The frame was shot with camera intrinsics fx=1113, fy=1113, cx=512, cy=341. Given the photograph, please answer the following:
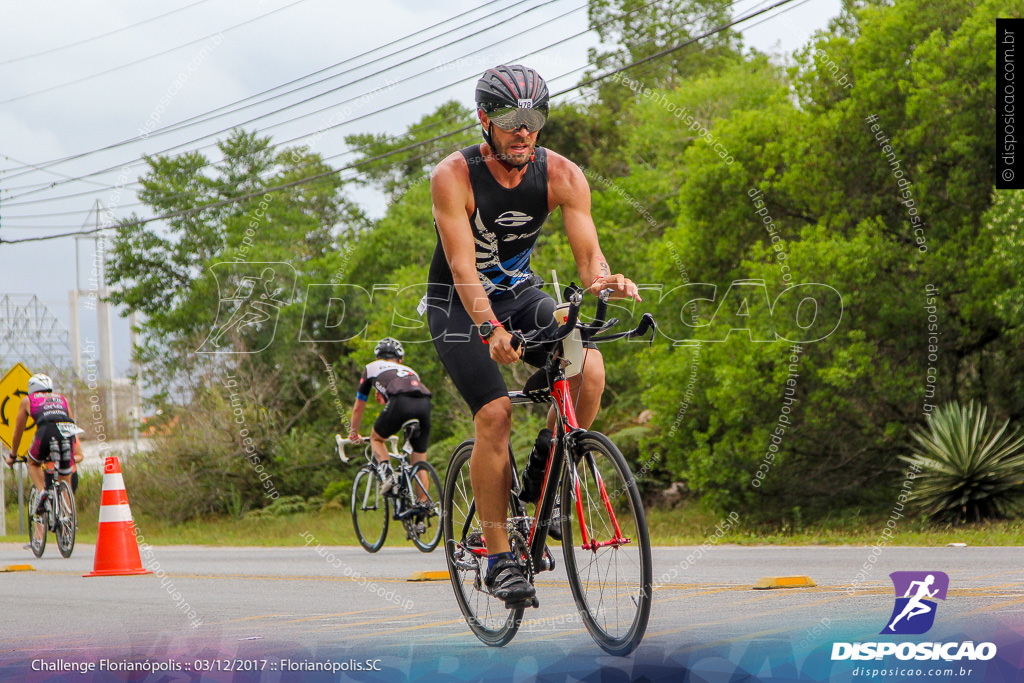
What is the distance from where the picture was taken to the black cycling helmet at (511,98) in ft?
15.1

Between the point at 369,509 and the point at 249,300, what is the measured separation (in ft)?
57.4

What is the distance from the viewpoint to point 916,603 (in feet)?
17.1

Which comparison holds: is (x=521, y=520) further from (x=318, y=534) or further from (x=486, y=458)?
(x=318, y=534)

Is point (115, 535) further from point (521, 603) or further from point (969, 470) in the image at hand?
point (969, 470)

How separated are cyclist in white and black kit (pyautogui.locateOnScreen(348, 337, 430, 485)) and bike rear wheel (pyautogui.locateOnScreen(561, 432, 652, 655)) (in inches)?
298

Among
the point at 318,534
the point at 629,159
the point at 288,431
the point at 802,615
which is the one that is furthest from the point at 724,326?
the point at 629,159

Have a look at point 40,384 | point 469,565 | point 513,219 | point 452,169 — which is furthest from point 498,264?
point 40,384

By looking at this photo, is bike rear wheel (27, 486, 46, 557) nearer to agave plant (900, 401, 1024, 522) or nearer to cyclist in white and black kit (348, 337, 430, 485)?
cyclist in white and black kit (348, 337, 430, 485)

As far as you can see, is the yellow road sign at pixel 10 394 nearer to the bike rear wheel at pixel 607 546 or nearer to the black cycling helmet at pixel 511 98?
the black cycling helmet at pixel 511 98

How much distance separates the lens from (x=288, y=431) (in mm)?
26391

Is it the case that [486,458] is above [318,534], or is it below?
above

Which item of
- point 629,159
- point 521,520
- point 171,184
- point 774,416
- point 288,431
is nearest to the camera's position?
point 521,520

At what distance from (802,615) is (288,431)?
71.9 feet

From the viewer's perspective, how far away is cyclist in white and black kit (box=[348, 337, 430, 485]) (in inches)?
476
